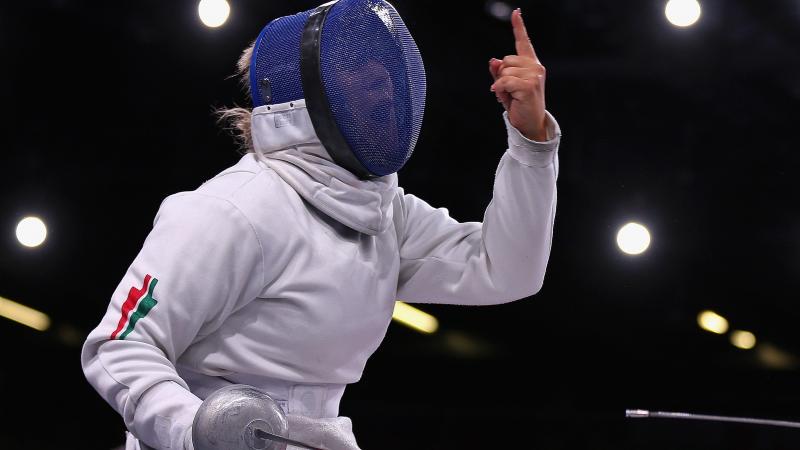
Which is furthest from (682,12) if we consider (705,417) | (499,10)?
(705,417)

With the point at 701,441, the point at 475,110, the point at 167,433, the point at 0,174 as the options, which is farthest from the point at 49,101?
the point at 701,441

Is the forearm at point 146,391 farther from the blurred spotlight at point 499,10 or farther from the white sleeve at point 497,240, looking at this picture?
the blurred spotlight at point 499,10

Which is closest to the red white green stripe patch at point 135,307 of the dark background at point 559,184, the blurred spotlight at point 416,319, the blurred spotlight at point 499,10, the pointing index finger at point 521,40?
the pointing index finger at point 521,40

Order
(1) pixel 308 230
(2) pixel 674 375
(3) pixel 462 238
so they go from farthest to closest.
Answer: (2) pixel 674 375
(3) pixel 462 238
(1) pixel 308 230

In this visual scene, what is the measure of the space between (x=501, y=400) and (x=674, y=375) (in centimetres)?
64

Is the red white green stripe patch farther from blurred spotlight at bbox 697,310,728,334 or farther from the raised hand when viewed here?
blurred spotlight at bbox 697,310,728,334

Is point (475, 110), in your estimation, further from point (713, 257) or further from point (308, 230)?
point (308, 230)

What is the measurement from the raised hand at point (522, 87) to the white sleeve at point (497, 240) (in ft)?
0.07

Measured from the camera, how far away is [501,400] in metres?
3.49

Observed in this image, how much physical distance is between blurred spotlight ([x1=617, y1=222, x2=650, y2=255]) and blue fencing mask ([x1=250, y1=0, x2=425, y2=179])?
1.92 m

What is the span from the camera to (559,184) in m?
3.33

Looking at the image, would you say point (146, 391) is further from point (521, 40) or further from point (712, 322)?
point (712, 322)

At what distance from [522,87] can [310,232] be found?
40cm

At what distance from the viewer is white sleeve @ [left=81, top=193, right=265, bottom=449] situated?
1261 millimetres
